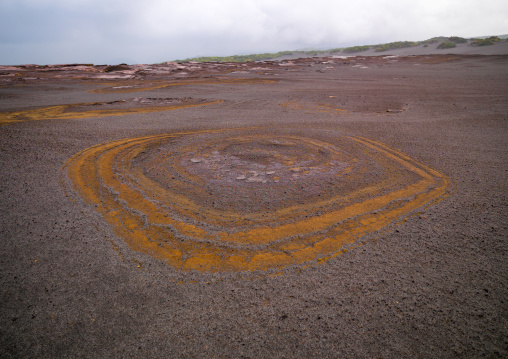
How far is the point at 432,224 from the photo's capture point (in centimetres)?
314

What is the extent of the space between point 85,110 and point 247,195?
32.6ft

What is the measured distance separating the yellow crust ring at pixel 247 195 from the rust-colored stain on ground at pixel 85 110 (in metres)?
4.58

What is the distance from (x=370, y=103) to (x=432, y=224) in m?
9.34

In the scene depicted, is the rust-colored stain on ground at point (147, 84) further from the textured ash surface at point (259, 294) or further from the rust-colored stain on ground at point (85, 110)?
the textured ash surface at point (259, 294)

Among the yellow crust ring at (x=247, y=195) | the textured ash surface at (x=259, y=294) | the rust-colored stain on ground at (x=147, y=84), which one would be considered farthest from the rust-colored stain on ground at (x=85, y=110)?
the textured ash surface at (x=259, y=294)

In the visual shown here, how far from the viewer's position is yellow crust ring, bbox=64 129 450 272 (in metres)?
2.84

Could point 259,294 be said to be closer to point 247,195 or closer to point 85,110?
point 247,195

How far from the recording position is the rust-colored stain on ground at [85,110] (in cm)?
877

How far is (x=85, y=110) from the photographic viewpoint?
10.3 metres

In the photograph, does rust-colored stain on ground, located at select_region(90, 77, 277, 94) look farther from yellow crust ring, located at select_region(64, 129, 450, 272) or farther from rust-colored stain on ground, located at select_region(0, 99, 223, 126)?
yellow crust ring, located at select_region(64, 129, 450, 272)

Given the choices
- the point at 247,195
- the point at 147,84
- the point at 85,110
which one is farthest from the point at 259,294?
the point at 147,84

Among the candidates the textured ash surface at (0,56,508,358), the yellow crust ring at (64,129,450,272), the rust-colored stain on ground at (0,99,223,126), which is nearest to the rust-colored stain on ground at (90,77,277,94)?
the rust-colored stain on ground at (0,99,223,126)

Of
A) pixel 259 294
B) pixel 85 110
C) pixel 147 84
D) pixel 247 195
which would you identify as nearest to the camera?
pixel 259 294

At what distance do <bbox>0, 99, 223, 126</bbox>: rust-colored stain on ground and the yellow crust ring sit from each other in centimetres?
458
